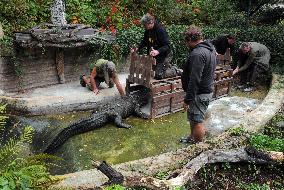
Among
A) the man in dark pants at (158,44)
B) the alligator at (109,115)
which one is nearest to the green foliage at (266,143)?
the alligator at (109,115)

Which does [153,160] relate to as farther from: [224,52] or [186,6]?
[186,6]

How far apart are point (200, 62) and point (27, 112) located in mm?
4736

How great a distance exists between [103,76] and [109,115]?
1.64 meters

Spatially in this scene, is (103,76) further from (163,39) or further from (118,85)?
(163,39)

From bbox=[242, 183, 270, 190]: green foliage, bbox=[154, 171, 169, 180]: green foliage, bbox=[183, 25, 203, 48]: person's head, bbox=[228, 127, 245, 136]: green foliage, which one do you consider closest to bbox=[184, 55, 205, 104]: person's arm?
bbox=[183, 25, 203, 48]: person's head

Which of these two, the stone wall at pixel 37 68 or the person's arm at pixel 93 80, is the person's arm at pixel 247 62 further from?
the stone wall at pixel 37 68

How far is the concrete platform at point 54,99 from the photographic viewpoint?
29.7ft

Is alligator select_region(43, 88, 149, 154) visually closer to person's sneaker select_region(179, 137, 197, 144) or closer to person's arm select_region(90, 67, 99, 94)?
person's arm select_region(90, 67, 99, 94)

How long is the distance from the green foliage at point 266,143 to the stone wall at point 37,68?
625 cm

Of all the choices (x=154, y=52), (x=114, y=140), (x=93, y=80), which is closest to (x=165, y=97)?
(x=154, y=52)

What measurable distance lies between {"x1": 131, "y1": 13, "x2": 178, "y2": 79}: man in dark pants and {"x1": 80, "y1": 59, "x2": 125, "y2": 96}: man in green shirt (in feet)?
2.69

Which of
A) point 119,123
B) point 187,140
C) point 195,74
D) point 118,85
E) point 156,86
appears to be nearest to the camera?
point 195,74

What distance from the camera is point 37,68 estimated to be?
1065cm

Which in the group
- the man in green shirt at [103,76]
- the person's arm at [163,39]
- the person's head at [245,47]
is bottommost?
the man in green shirt at [103,76]
